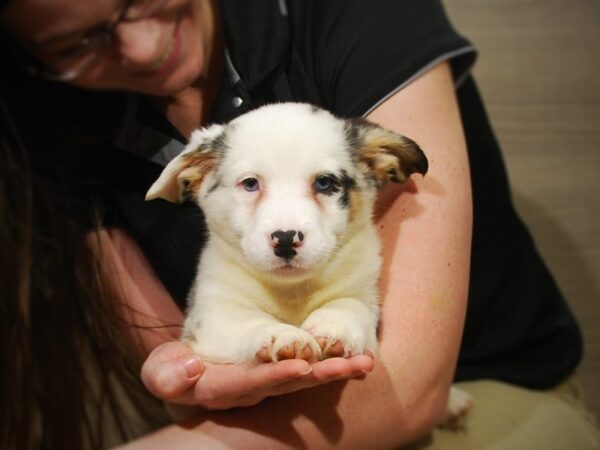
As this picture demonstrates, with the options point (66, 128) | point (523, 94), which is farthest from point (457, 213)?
point (523, 94)

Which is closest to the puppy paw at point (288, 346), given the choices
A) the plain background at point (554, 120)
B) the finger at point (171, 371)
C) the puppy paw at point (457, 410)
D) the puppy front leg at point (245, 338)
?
the puppy front leg at point (245, 338)

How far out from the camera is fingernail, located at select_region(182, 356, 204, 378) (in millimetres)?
688

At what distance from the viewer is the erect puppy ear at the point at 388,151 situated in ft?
2.24

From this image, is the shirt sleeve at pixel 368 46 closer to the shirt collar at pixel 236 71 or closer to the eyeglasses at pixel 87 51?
the shirt collar at pixel 236 71

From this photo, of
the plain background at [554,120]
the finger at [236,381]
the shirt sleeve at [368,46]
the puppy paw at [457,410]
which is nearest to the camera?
the finger at [236,381]

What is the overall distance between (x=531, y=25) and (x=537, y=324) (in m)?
0.60

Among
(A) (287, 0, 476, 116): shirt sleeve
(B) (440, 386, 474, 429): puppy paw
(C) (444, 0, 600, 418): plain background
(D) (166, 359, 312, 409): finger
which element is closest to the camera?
(D) (166, 359, 312, 409): finger

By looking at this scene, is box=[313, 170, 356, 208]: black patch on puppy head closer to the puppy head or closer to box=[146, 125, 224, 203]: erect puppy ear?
the puppy head

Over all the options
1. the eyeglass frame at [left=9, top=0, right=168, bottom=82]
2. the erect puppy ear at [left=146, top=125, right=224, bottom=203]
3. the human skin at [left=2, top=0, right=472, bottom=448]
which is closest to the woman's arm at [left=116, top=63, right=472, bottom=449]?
the human skin at [left=2, top=0, right=472, bottom=448]

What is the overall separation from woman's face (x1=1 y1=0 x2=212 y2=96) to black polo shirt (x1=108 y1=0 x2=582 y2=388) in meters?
0.04

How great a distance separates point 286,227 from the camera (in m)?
0.63

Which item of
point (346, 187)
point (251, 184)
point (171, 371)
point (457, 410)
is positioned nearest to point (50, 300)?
point (171, 371)

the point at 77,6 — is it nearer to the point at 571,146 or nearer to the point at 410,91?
the point at 410,91

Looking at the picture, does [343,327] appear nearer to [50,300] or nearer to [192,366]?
[192,366]
